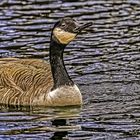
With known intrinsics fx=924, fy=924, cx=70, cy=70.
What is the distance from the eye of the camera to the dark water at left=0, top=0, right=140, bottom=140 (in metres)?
17.7

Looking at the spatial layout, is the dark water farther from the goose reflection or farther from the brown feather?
the brown feather

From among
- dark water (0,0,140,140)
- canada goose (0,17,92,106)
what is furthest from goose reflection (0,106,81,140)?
canada goose (0,17,92,106)

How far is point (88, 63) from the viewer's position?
71.6 feet

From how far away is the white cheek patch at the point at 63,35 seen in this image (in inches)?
763

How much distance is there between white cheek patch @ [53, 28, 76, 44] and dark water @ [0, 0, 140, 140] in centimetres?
141

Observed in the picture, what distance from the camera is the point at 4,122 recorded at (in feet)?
59.8

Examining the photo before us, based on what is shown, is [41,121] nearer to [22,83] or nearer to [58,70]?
[22,83]

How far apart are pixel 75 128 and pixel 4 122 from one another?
1.47m

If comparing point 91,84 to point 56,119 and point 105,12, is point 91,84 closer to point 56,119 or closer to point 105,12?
point 56,119

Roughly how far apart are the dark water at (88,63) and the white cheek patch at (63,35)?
1.41 meters

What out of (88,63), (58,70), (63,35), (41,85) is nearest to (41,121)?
(41,85)

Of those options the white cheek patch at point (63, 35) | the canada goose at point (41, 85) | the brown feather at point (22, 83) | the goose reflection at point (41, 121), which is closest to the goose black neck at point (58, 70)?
the canada goose at point (41, 85)

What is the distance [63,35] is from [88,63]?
8.38 feet

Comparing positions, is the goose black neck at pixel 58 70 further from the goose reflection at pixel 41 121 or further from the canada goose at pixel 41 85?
the goose reflection at pixel 41 121
